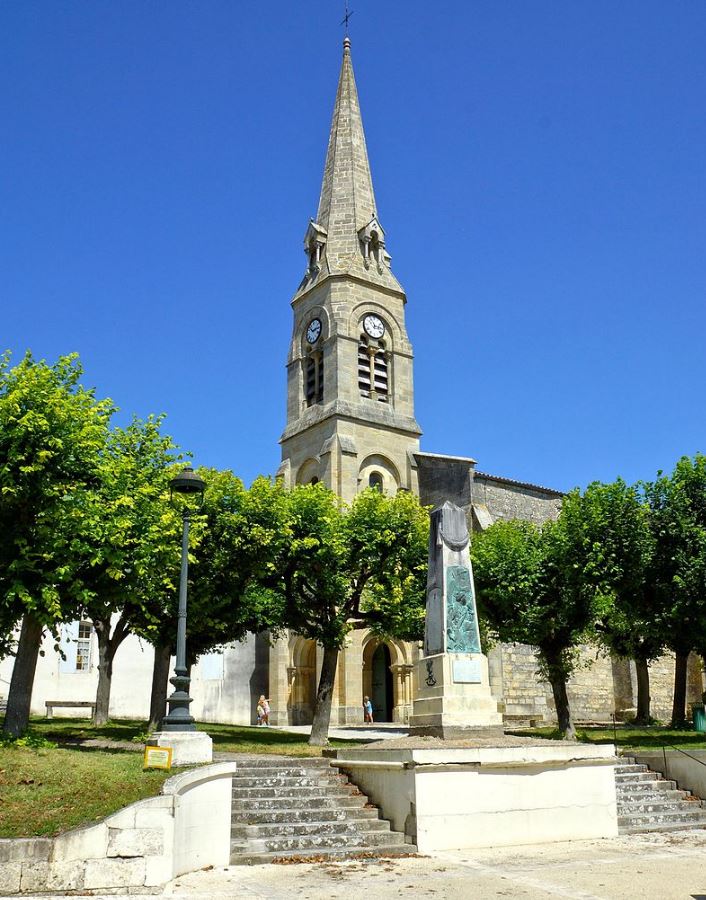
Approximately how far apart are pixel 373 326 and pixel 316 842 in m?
28.0

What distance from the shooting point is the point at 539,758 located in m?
12.0

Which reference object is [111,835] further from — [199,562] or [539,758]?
[199,562]

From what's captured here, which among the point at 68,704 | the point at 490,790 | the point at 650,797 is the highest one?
the point at 68,704

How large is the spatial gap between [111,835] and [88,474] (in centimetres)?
723

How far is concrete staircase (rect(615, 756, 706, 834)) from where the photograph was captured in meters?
13.2

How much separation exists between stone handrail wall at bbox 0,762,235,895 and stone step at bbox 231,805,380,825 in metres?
1.27

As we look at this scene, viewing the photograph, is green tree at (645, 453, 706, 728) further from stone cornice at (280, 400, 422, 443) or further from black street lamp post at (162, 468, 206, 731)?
black street lamp post at (162, 468, 206, 731)

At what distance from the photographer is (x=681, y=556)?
22.4 m

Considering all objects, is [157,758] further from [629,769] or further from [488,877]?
[629,769]

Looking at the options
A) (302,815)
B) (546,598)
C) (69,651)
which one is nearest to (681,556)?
(546,598)

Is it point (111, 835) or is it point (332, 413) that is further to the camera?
point (332, 413)

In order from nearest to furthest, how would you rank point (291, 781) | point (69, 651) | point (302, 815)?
point (302, 815)
point (291, 781)
point (69, 651)

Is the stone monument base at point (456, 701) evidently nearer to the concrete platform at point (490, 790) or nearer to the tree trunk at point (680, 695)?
the concrete platform at point (490, 790)

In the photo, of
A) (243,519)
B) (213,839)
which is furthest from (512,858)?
(243,519)
